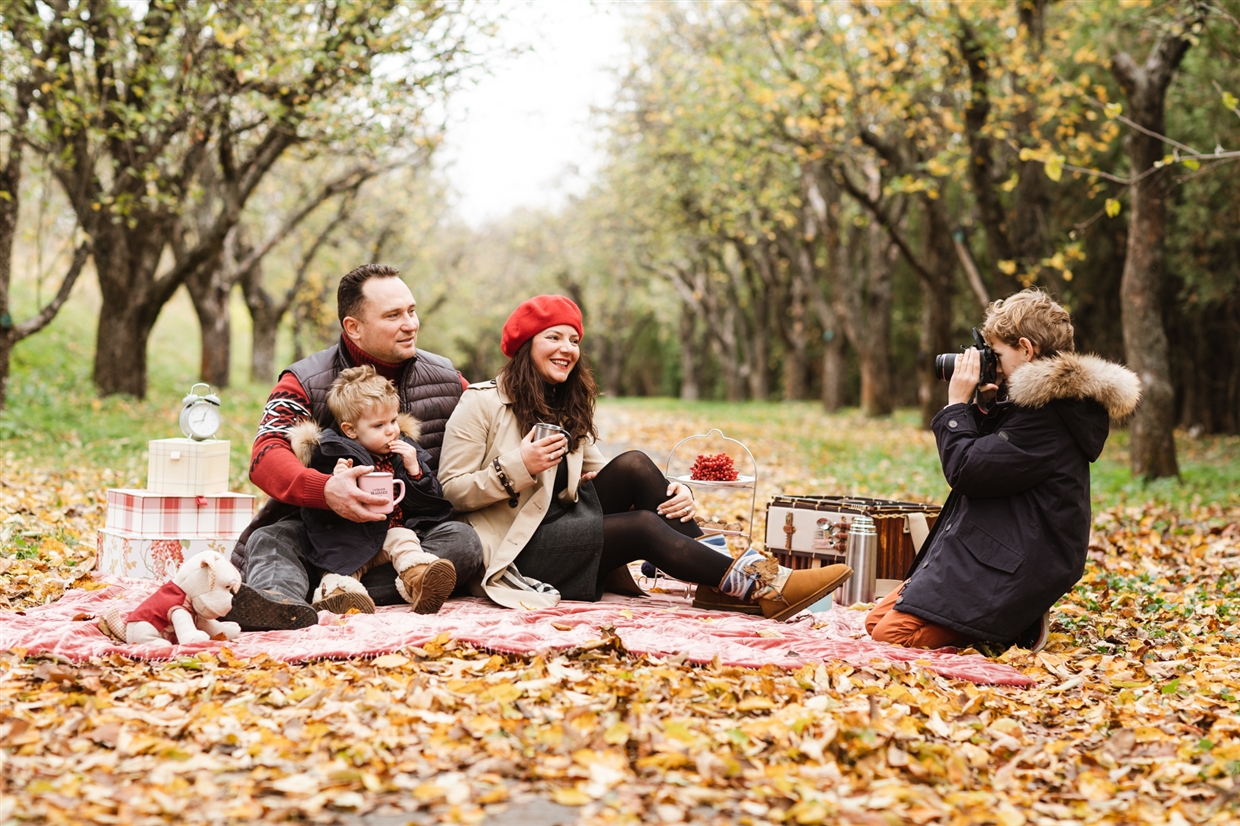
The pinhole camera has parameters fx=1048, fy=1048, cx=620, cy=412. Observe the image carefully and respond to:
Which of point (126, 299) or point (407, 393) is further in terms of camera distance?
point (126, 299)

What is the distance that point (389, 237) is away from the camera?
26.9 metres

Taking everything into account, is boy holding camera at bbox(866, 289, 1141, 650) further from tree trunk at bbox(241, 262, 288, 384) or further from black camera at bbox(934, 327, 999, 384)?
tree trunk at bbox(241, 262, 288, 384)

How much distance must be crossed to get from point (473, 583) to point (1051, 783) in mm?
2605

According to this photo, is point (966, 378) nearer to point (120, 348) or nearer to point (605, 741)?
point (605, 741)

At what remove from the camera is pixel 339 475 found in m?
4.25

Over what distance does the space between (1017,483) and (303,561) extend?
2.98 m

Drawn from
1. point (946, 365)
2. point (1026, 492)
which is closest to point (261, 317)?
point (946, 365)

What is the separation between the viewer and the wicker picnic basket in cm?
516

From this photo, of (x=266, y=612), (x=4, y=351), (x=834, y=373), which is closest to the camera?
(x=266, y=612)

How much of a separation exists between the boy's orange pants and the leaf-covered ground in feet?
0.83

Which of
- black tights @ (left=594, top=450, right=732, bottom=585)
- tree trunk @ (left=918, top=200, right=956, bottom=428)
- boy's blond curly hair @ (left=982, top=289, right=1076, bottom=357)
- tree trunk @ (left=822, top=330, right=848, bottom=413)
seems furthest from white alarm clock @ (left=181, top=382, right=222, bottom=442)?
tree trunk @ (left=822, top=330, right=848, bottom=413)

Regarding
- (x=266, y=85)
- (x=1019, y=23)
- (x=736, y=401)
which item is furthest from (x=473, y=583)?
(x=736, y=401)

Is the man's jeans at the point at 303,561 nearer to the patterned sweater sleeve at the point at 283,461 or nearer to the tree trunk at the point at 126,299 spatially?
the patterned sweater sleeve at the point at 283,461

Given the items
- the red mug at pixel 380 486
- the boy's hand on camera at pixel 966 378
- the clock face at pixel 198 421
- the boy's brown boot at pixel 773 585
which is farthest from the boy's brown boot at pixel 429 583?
the boy's hand on camera at pixel 966 378
